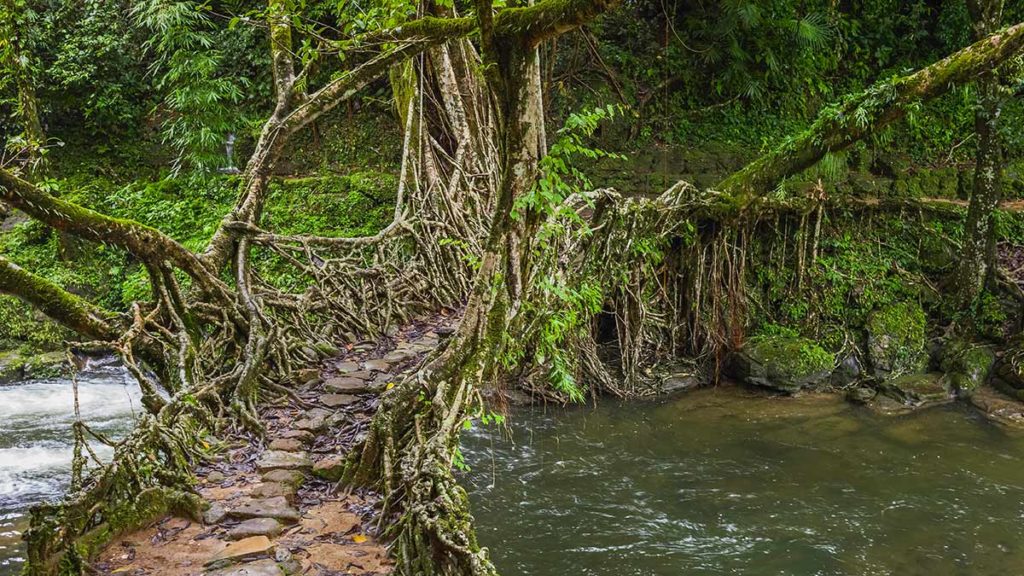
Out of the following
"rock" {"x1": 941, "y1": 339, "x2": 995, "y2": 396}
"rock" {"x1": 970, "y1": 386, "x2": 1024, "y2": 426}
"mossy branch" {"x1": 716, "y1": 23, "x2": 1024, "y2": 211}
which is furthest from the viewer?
"rock" {"x1": 941, "y1": 339, "x2": 995, "y2": 396}

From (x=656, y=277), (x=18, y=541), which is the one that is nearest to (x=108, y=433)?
(x=18, y=541)

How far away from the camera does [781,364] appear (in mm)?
8078

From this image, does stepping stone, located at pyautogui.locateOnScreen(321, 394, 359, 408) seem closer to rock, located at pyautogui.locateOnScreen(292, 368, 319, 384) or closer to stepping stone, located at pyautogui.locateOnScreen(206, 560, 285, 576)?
rock, located at pyautogui.locateOnScreen(292, 368, 319, 384)

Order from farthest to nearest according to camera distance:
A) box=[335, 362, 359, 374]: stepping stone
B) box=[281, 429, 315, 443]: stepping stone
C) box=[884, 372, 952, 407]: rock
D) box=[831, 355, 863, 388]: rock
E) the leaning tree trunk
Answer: box=[831, 355, 863, 388]: rock
the leaning tree trunk
box=[884, 372, 952, 407]: rock
box=[335, 362, 359, 374]: stepping stone
box=[281, 429, 315, 443]: stepping stone

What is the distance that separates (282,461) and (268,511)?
0.59 m

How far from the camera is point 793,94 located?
36.6ft

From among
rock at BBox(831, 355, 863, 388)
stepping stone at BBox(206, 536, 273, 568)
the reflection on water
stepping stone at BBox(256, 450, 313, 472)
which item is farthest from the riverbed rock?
rock at BBox(831, 355, 863, 388)

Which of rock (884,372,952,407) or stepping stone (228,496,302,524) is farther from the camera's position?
rock (884,372,952,407)

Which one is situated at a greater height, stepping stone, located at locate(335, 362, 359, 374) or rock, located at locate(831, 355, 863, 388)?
stepping stone, located at locate(335, 362, 359, 374)

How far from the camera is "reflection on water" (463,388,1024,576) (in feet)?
16.3

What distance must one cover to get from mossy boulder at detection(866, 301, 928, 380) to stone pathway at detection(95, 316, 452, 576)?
6.05 meters

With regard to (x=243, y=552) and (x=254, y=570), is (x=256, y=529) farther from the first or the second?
(x=254, y=570)

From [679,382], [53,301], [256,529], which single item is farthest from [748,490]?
[53,301]

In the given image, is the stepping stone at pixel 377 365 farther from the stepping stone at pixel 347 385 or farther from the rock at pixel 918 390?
the rock at pixel 918 390
